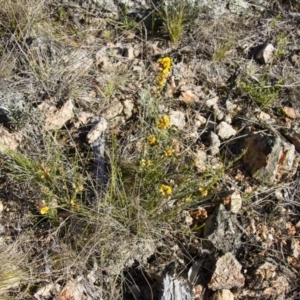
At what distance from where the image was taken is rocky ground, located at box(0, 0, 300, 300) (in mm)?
2188

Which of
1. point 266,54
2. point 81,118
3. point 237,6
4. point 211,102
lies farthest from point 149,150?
point 237,6

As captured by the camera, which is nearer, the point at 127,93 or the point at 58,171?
the point at 58,171

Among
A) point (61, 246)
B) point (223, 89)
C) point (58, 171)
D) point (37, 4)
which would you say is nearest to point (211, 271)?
point (61, 246)

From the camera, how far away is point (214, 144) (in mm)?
2553

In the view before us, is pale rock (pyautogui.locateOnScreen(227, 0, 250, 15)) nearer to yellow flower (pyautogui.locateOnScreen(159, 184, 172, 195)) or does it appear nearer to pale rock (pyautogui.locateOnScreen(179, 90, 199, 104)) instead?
pale rock (pyautogui.locateOnScreen(179, 90, 199, 104))

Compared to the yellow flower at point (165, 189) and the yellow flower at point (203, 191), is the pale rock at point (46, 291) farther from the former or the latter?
the yellow flower at point (203, 191)

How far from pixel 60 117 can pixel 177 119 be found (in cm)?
68

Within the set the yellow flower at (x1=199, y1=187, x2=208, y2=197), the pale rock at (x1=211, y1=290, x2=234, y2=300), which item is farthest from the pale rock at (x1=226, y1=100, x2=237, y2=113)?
the pale rock at (x1=211, y1=290, x2=234, y2=300)

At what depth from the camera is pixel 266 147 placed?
2.47 meters

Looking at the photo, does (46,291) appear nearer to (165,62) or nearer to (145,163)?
→ (145,163)

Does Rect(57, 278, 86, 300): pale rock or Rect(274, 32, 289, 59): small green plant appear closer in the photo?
Rect(57, 278, 86, 300): pale rock

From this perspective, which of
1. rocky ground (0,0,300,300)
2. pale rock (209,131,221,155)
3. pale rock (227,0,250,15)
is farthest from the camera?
pale rock (227,0,250,15)

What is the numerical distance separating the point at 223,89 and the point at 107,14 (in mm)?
904

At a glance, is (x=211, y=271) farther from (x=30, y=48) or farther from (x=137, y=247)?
(x=30, y=48)
